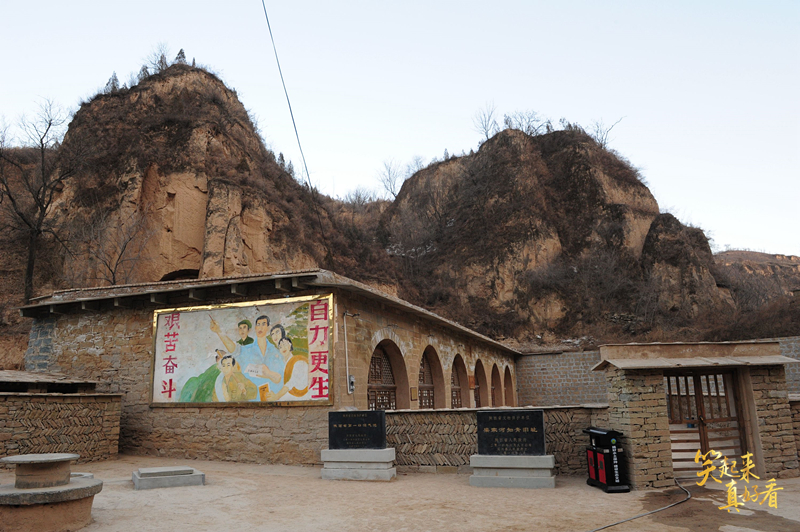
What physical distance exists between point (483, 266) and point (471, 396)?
1779 cm

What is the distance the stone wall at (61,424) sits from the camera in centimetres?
970

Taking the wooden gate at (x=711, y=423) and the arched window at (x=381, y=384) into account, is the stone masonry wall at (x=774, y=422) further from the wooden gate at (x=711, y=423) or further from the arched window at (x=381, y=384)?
the arched window at (x=381, y=384)

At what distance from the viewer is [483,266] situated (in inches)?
1383

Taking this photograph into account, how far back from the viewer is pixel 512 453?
322 inches

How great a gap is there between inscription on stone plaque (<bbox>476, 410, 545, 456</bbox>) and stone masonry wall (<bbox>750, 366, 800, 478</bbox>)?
3219 mm

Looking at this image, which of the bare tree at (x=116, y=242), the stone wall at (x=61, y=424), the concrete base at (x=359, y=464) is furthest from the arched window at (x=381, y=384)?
the bare tree at (x=116, y=242)

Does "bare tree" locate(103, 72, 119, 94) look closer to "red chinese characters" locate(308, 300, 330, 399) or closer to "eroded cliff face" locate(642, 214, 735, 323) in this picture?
"red chinese characters" locate(308, 300, 330, 399)

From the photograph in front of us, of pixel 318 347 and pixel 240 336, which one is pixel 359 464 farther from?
pixel 240 336

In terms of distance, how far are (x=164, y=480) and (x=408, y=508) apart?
396 centimetres

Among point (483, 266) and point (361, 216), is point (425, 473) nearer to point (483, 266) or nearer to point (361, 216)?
point (483, 266)

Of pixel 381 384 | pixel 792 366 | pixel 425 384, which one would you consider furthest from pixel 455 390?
pixel 792 366

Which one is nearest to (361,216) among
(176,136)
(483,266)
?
(483,266)

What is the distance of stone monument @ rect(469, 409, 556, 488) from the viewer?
7.91m

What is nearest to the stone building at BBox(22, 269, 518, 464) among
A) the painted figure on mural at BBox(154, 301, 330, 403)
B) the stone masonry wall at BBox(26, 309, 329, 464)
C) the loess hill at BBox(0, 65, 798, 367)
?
the stone masonry wall at BBox(26, 309, 329, 464)
